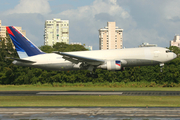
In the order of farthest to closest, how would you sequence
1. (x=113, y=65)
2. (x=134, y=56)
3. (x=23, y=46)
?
(x=23, y=46) < (x=134, y=56) < (x=113, y=65)

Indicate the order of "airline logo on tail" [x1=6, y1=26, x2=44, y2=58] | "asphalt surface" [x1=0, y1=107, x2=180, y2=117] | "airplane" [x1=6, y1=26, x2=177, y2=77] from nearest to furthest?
"asphalt surface" [x1=0, y1=107, x2=180, y2=117] → "airplane" [x1=6, y1=26, x2=177, y2=77] → "airline logo on tail" [x1=6, y1=26, x2=44, y2=58]

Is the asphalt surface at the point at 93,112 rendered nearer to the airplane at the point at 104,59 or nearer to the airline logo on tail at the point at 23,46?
the airplane at the point at 104,59

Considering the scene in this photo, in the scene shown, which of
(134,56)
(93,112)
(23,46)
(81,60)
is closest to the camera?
(93,112)

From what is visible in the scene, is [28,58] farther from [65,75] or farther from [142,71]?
[142,71]

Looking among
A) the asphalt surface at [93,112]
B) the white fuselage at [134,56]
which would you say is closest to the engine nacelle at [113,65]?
the white fuselage at [134,56]

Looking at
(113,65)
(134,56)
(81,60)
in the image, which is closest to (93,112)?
(113,65)

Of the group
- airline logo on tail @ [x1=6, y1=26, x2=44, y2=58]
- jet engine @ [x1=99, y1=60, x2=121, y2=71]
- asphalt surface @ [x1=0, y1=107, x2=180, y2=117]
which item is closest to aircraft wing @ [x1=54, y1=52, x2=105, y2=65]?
jet engine @ [x1=99, y1=60, x2=121, y2=71]

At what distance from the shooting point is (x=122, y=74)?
77375mm

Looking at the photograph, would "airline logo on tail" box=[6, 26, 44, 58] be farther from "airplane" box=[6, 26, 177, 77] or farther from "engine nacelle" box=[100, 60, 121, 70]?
"engine nacelle" box=[100, 60, 121, 70]

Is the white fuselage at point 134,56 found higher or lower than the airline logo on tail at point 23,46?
lower

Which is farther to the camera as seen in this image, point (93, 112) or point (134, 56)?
point (134, 56)

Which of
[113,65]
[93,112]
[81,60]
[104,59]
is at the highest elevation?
[104,59]

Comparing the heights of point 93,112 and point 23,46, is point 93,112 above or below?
below

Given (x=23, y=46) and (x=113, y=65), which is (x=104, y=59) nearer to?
(x=113, y=65)
